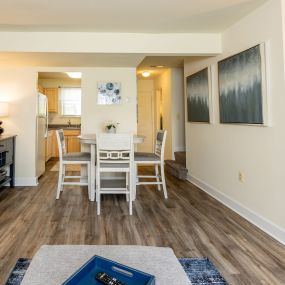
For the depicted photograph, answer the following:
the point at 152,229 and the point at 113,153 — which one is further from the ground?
the point at 113,153

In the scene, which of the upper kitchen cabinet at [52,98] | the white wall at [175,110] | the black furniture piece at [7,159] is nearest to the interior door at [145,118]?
the white wall at [175,110]

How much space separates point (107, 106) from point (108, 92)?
245mm

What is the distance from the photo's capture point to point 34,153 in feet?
14.6

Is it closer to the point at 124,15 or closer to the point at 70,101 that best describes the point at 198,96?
the point at 124,15

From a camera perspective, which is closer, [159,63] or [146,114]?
[159,63]

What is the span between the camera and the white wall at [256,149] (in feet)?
7.70

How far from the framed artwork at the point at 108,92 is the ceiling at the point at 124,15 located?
4.46 feet

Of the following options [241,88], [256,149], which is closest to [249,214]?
[256,149]

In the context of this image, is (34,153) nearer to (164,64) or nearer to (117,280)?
(164,64)

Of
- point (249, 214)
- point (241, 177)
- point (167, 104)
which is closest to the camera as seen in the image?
point (249, 214)

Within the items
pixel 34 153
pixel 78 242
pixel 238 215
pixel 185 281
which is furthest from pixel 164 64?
pixel 185 281

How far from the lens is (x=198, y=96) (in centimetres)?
409

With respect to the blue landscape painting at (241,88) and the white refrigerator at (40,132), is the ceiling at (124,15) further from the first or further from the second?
the white refrigerator at (40,132)

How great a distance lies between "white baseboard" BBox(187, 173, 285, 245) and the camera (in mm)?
2366
